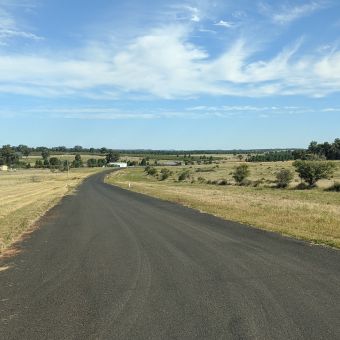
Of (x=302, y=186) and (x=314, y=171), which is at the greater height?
(x=314, y=171)

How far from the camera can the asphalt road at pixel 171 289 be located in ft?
21.7

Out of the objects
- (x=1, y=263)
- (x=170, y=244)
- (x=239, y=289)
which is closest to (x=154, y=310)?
(x=239, y=289)

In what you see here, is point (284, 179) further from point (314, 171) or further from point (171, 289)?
point (171, 289)

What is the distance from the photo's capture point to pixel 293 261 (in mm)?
11219

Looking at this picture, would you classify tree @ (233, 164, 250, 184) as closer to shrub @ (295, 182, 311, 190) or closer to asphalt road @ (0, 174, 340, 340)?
shrub @ (295, 182, 311, 190)

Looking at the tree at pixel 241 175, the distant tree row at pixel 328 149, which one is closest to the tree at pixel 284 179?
the tree at pixel 241 175

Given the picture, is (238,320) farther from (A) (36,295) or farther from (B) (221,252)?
(B) (221,252)

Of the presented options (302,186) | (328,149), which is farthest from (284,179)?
(328,149)

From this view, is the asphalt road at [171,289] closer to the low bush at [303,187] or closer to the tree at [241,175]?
the low bush at [303,187]

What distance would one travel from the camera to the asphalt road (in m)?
6.61

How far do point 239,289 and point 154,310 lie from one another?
6.29ft

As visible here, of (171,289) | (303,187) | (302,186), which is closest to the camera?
(171,289)

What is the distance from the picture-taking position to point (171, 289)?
8.76m

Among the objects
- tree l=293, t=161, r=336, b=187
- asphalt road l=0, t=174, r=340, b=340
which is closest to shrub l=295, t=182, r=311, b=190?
tree l=293, t=161, r=336, b=187
